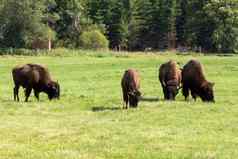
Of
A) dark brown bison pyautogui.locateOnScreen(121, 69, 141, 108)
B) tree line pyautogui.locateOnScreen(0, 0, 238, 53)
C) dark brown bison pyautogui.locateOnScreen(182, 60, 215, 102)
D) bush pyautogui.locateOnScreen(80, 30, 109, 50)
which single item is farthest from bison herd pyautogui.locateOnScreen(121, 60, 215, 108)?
bush pyautogui.locateOnScreen(80, 30, 109, 50)

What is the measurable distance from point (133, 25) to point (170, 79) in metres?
87.7

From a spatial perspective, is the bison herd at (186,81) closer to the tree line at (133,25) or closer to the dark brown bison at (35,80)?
the dark brown bison at (35,80)

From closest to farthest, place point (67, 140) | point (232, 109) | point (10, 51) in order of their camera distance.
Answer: point (67, 140) → point (232, 109) → point (10, 51)

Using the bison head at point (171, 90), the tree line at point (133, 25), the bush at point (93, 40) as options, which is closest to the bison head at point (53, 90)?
the bison head at point (171, 90)

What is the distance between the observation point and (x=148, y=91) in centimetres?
3125

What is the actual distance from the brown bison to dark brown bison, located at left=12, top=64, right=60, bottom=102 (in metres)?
5.01

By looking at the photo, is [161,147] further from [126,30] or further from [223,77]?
[126,30]

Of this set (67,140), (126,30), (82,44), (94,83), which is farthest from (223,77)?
(126,30)

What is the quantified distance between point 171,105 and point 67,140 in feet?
29.5

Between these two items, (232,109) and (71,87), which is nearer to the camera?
(232,109)

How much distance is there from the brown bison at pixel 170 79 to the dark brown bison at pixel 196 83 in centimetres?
40

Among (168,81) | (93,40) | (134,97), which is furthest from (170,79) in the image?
(93,40)

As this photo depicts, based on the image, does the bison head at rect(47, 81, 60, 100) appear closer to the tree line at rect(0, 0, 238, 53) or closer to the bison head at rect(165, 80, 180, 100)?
the bison head at rect(165, 80, 180, 100)

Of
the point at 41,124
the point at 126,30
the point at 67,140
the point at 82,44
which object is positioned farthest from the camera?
the point at 126,30
